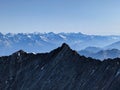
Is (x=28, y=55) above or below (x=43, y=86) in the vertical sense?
above

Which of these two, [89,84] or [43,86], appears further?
[43,86]

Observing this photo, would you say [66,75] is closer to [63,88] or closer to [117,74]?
[63,88]

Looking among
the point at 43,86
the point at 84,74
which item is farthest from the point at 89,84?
the point at 43,86

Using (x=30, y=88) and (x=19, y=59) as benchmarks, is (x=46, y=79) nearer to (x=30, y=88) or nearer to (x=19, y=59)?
(x=30, y=88)

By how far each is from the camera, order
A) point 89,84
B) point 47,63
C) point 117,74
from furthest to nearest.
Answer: point 47,63, point 89,84, point 117,74

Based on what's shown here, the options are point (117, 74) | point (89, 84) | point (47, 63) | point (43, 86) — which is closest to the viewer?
point (117, 74)

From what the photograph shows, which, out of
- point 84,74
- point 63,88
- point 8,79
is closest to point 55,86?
point 63,88
